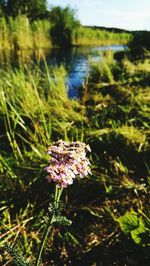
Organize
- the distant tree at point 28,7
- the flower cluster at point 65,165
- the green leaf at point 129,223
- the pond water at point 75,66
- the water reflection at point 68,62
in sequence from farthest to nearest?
1. the distant tree at point 28,7
2. the pond water at point 75,66
3. the water reflection at point 68,62
4. the green leaf at point 129,223
5. the flower cluster at point 65,165

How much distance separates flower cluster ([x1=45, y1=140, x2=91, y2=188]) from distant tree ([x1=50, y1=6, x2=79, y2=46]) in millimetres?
Result: 26068

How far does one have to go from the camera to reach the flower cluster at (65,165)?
971mm

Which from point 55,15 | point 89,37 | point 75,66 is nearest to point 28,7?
point 55,15

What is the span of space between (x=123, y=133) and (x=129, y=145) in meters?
0.13

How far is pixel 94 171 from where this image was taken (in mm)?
2531

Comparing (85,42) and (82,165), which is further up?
(82,165)

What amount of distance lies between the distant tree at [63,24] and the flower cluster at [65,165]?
85.5 feet

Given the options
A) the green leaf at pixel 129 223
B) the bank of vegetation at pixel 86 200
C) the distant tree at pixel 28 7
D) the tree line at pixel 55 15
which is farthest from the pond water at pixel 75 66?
the distant tree at pixel 28 7

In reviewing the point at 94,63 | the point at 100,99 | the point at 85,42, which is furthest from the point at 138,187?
the point at 85,42

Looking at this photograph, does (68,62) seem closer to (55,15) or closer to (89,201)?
(89,201)

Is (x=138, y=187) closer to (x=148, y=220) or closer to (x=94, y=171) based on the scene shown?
(x=94, y=171)

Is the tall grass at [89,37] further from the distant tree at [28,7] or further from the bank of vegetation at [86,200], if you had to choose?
the bank of vegetation at [86,200]

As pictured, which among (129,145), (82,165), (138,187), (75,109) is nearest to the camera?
(82,165)

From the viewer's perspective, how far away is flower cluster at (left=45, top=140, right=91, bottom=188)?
97 cm
